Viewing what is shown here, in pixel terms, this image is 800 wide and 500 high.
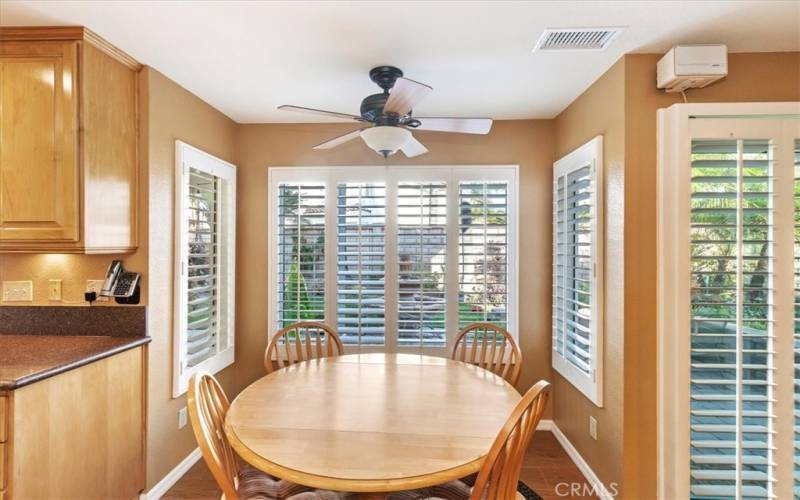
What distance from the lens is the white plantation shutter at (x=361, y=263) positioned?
3084 millimetres

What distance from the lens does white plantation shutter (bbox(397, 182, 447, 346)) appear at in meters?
3.07

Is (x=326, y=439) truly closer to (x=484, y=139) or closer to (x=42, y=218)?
(x=42, y=218)

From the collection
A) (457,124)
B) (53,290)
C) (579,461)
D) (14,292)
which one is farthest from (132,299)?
(579,461)

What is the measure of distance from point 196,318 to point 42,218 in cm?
104

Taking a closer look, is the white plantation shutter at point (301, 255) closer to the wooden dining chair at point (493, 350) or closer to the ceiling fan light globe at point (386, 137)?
the wooden dining chair at point (493, 350)

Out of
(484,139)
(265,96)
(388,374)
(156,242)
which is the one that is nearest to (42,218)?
(156,242)

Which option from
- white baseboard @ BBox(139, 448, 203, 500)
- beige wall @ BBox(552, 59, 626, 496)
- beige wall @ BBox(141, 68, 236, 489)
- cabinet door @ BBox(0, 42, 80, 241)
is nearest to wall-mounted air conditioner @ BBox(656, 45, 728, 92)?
beige wall @ BBox(552, 59, 626, 496)

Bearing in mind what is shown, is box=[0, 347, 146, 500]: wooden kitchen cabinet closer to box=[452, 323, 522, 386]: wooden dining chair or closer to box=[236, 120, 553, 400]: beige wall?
box=[236, 120, 553, 400]: beige wall

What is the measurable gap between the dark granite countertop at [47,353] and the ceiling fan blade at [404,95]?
5.97 feet

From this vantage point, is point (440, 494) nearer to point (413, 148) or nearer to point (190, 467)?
point (413, 148)

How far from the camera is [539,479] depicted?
2.42m

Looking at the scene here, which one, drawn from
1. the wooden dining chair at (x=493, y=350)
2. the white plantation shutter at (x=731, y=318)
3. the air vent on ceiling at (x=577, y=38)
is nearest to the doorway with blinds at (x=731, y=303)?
the white plantation shutter at (x=731, y=318)

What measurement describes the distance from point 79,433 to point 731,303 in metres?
3.20

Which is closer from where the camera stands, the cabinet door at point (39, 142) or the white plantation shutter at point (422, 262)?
the cabinet door at point (39, 142)
